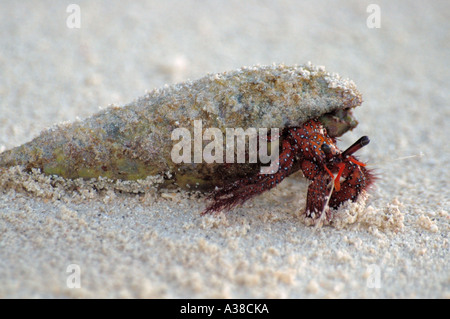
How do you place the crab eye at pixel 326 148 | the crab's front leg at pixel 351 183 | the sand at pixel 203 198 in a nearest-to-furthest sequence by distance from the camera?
1. the sand at pixel 203 198
2. the crab eye at pixel 326 148
3. the crab's front leg at pixel 351 183

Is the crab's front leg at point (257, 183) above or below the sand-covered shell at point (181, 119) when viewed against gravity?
below

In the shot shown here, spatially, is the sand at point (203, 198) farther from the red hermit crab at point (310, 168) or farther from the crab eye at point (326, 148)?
the crab eye at point (326, 148)

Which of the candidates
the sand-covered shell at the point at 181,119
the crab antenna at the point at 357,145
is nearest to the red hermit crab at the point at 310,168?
the crab antenna at the point at 357,145

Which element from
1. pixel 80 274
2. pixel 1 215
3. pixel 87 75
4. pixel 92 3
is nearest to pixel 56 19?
pixel 92 3

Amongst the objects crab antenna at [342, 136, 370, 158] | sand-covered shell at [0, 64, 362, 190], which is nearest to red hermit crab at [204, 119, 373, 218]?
crab antenna at [342, 136, 370, 158]

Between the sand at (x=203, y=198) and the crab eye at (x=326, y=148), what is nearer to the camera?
the sand at (x=203, y=198)

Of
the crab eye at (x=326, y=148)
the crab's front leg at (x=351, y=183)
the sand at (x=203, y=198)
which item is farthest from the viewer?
the crab's front leg at (x=351, y=183)

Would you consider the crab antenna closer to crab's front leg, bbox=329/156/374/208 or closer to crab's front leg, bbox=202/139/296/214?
crab's front leg, bbox=329/156/374/208
